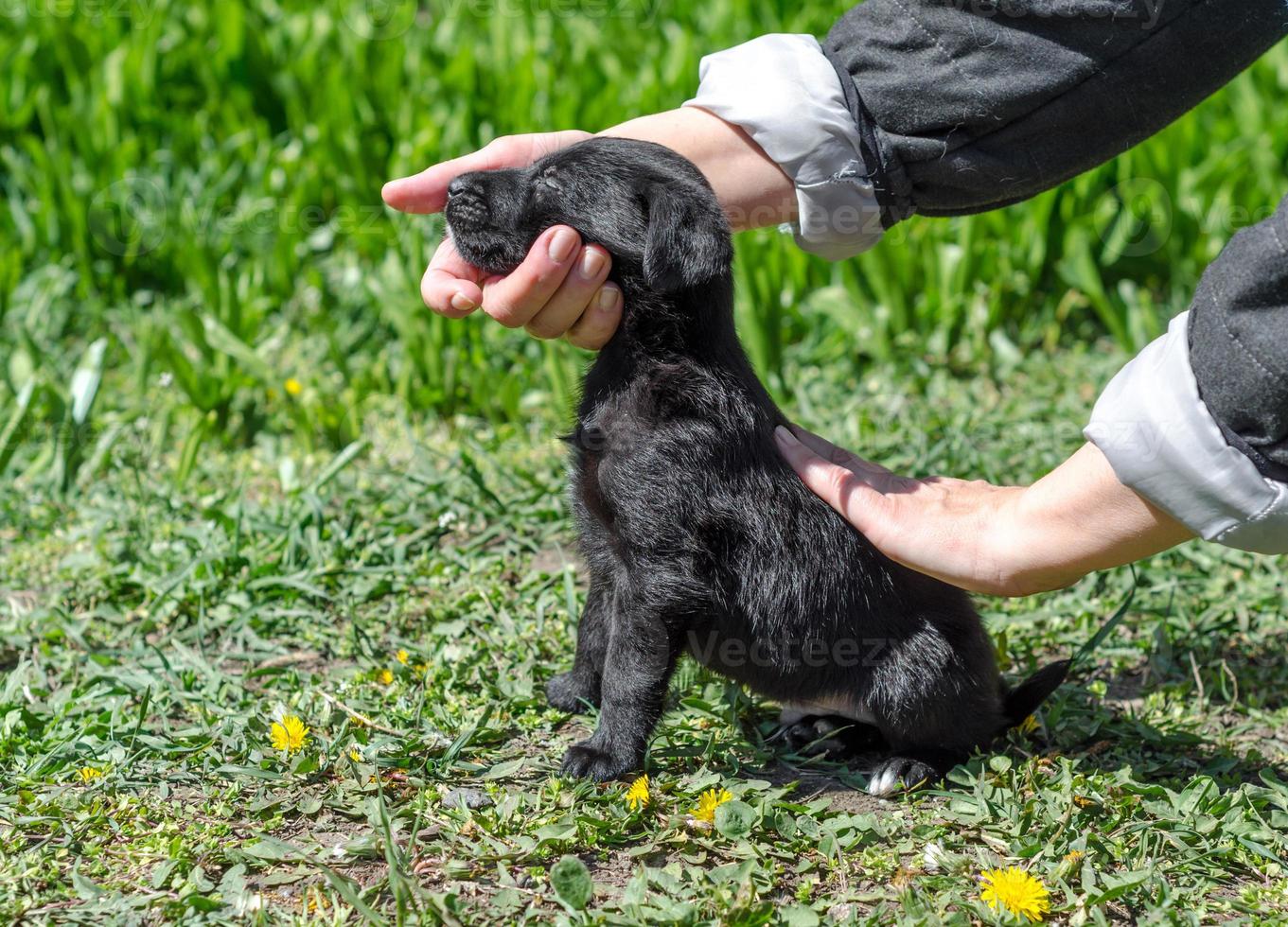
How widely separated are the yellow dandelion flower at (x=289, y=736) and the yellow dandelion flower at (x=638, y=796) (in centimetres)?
72

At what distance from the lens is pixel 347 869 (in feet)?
7.95

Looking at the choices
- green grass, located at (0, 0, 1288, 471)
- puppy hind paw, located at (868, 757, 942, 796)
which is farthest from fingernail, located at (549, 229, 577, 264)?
green grass, located at (0, 0, 1288, 471)

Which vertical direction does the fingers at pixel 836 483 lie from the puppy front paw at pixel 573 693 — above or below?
above

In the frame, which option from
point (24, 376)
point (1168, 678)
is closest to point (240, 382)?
point (24, 376)

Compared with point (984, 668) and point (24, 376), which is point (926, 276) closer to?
point (984, 668)

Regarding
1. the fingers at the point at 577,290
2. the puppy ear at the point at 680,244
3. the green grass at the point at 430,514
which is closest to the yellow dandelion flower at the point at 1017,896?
the green grass at the point at 430,514

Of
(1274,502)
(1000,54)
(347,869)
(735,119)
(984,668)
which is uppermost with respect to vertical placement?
(1000,54)

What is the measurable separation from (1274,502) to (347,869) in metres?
1.84

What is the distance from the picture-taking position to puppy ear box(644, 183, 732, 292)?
2770 millimetres

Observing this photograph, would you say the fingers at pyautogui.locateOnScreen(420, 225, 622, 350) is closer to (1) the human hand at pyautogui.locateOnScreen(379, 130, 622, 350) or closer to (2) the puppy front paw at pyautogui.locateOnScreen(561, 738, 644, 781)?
(1) the human hand at pyautogui.locateOnScreen(379, 130, 622, 350)

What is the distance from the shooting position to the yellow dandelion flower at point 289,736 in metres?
2.73

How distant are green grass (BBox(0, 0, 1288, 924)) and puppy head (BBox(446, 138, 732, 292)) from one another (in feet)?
3.42

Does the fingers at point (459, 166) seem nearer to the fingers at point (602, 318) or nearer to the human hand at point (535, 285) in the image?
the human hand at point (535, 285)

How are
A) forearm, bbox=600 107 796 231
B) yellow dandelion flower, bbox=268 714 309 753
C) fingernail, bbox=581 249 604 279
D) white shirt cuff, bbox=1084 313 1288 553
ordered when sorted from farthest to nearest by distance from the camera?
forearm, bbox=600 107 796 231, fingernail, bbox=581 249 604 279, yellow dandelion flower, bbox=268 714 309 753, white shirt cuff, bbox=1084 313 1288 553
